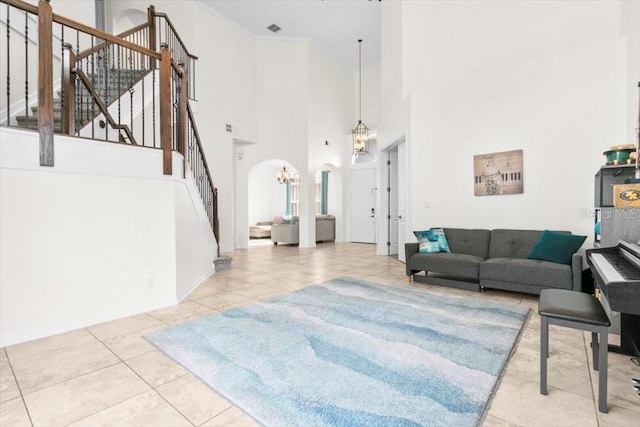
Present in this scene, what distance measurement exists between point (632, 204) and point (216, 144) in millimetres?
7636

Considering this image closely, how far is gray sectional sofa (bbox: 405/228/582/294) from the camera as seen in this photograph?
3670 millimetres

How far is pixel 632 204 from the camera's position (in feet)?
8.93

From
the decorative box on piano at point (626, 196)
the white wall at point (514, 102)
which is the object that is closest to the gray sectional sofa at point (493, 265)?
the white wall at point (514, 102)

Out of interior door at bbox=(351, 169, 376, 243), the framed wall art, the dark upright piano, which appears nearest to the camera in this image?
the dark upright piano

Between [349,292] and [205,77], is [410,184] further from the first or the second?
[205,77]

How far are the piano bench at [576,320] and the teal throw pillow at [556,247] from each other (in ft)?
6.74

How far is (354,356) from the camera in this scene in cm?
236

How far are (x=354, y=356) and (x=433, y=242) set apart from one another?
9.82 feet

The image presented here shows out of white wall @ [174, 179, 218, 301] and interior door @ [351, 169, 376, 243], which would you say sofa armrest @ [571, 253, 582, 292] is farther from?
interior door @ [351, 169, 376, 243]

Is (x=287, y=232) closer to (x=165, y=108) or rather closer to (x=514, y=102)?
(x=165, y=108)

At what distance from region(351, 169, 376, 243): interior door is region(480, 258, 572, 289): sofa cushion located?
19.9 ft

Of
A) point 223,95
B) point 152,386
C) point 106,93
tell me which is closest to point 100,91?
point 106,93

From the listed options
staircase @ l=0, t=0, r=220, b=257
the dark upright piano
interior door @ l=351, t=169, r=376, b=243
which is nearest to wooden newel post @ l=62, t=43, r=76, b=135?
staircase @ l=0, t=0, r=220, b=257

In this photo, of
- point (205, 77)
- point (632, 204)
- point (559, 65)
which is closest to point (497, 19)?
point (559, 65)
